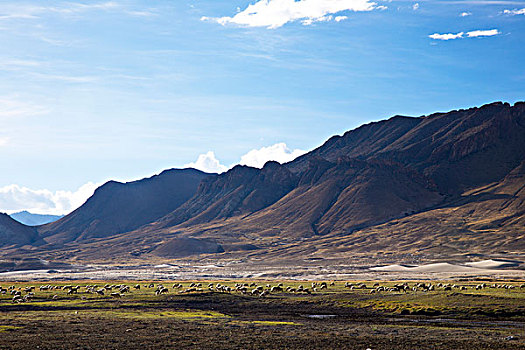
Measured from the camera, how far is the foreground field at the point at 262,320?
3831 cm

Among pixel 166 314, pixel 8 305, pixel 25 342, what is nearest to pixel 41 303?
pixel 8 305

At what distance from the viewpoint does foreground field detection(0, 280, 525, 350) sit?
126 ft

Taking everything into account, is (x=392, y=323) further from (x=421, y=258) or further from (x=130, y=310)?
(x=421, y=258)

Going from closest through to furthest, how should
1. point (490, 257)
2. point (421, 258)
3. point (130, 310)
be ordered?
point (130, 310) → point (490, 257) → point (421, 258)

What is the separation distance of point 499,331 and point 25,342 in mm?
33058

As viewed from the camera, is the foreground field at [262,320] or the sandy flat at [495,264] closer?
the foreground field at [262,320]

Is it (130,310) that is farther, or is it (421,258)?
(421,258)

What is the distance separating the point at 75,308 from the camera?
204 feet

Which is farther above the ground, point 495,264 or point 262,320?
point 262,320

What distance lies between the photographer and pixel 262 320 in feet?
173

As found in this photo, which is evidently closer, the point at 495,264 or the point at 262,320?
the point at 262,320

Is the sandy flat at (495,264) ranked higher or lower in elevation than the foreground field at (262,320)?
lower

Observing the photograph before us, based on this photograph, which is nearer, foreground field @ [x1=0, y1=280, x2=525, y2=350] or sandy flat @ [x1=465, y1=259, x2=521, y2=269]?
foreground field @ [x1=0, y1=280, x2=525, y2=350]

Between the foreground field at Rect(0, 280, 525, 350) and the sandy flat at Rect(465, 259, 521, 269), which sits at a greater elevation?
the foreground field at Rect(0, 280, 525, 350)
